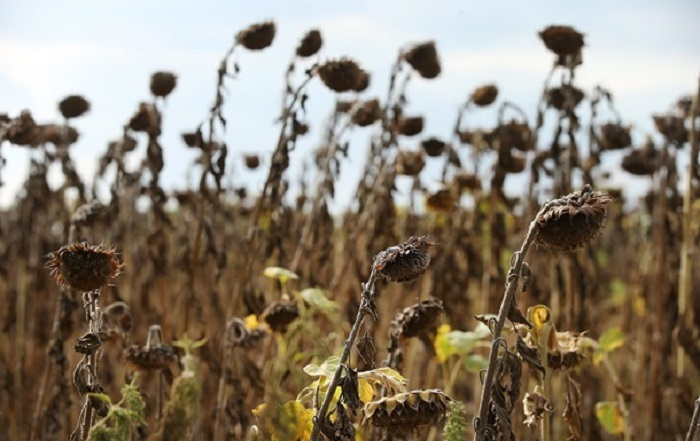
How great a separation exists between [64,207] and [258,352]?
951 millimetres

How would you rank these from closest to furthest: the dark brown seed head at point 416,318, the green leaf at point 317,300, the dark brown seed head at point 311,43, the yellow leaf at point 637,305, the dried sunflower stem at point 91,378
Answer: the dried sunflower stem at point 91,378 → the dark brown seed head at point 416,318 → the green leaf at point 317,300 → the dark brown seed head at point 311,43 → the yellow leaf at point 637,305

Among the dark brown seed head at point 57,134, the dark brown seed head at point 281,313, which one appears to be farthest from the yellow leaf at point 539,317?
the dark brown seed head at point 57,134

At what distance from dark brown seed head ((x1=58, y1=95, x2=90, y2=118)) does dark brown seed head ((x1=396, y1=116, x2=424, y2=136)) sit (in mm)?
1111

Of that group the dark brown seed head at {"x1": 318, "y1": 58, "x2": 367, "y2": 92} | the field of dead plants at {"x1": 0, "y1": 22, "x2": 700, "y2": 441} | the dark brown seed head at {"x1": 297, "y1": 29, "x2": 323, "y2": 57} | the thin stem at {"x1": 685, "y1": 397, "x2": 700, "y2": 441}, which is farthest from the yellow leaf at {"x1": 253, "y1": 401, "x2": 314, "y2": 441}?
the dark brown seed head at {"x1": 297, "y1": 29, "x2": 323, "y2": 57}

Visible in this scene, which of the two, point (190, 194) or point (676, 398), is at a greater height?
point (190, 194)

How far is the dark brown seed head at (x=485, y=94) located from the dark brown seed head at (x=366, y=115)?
0.47 meters

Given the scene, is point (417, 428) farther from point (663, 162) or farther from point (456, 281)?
point (663, 162)

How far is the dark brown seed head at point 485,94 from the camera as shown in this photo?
3416mm

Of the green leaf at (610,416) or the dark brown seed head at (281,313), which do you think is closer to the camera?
the dark brown seed head at (281,313)

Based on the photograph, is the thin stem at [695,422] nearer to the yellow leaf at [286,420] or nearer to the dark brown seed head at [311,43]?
the yellow leaf at [286,420]

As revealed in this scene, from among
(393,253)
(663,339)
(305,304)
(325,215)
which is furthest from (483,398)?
(663,339)

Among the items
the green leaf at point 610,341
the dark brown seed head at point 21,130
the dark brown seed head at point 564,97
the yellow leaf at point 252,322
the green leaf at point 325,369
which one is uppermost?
the dark brown seed head at point 564,97

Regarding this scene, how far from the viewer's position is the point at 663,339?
3191 mm

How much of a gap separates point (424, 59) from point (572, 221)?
1.84 meters
